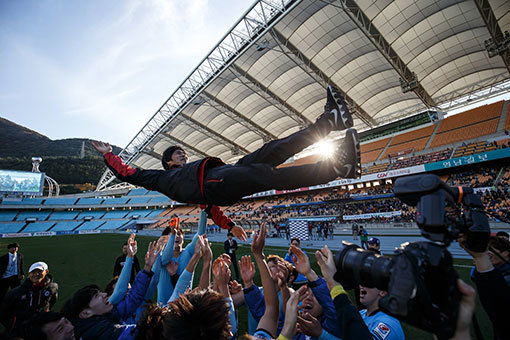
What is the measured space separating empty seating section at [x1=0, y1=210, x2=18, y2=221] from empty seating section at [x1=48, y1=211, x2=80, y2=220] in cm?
439

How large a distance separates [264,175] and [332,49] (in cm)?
1925

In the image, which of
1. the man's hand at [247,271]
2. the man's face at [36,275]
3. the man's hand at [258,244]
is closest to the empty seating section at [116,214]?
the man's face at [36,275]

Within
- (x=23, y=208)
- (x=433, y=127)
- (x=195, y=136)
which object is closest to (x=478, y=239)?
(x=195, y=136)

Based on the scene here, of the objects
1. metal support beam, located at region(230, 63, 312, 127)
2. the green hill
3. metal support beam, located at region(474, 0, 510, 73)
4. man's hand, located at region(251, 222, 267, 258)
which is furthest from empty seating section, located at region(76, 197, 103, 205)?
metal support beam, located at region(474, 0, 510, 73)

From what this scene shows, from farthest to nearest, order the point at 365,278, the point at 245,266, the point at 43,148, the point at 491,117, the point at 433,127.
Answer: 1. the point at 43,148
2. the point at 433,127
3. the point at 491,117
4. the point at 245,266
5. the point at 365,278

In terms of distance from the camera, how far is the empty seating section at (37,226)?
36453 millimetres

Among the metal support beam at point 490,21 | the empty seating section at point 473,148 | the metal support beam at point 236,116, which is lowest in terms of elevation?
the empty seating section at point 473,148

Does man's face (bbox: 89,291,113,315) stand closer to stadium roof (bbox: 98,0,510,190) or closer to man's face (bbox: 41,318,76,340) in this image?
man's face (bbox: 41,318,76,340)

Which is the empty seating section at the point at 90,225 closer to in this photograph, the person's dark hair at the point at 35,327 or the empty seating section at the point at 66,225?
the empty seating section at the point at 66,225

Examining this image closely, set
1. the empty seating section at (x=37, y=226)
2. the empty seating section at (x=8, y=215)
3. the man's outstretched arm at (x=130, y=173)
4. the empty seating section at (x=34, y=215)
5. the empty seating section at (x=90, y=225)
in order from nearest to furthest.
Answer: the man's outstretched arm at (x=130, y=173) < the empty seating section at (x=37, y=226) < the empty seating section at (x=8, y=215) < the empty seating section at (x=34, y=215) < the empty seating section at (x=90, y=225)

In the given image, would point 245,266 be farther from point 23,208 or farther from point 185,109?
point 23,208

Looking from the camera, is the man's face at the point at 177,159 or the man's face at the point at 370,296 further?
the man's face at the point at 177,159

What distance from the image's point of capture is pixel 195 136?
100 feet

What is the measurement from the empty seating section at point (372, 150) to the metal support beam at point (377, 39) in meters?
8.92
